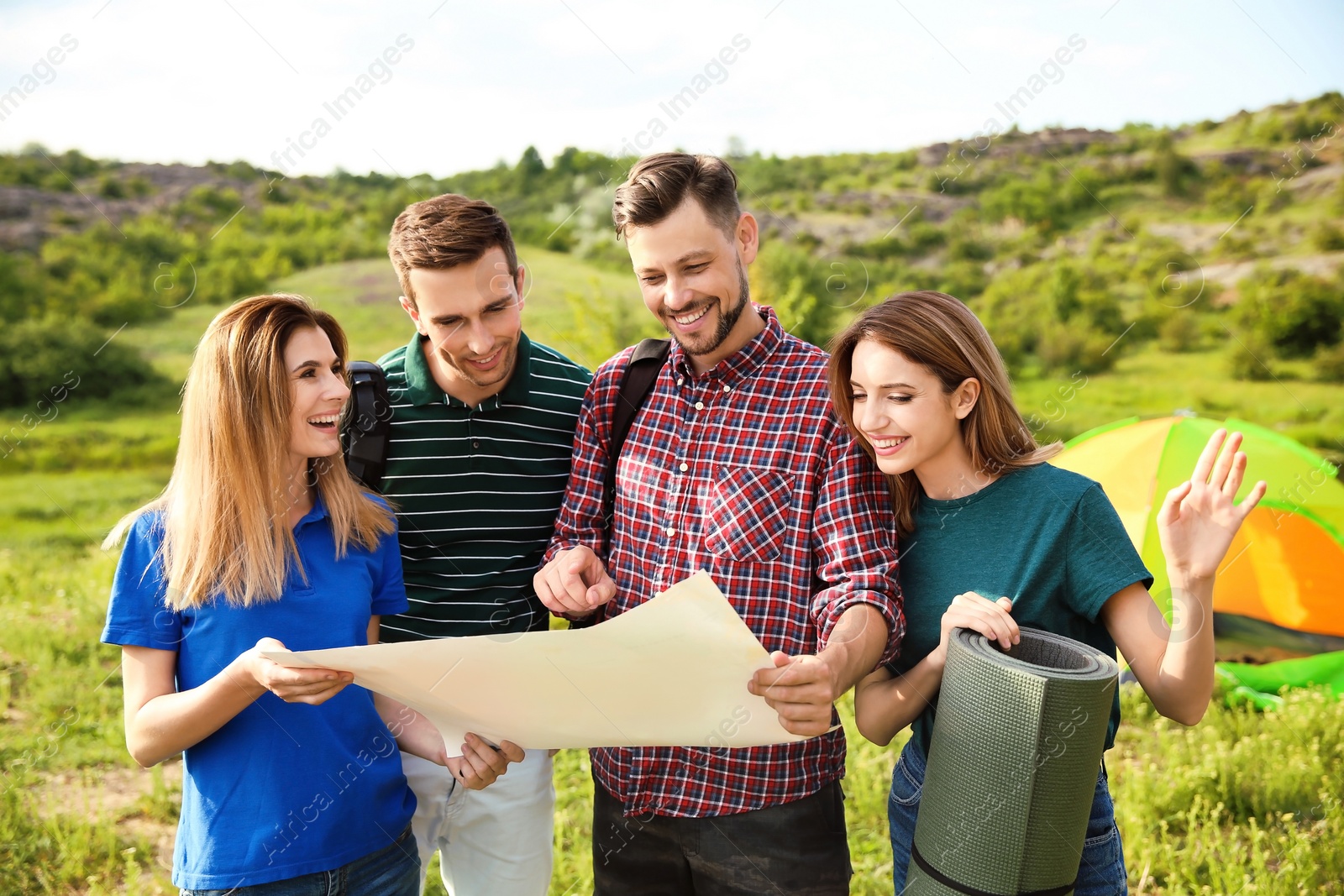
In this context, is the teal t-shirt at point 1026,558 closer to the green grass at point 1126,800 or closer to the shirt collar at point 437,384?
the shirt collar at point 437,384

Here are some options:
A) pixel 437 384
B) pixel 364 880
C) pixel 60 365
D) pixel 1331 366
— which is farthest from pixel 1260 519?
pixel 60 365

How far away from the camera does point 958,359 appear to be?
76.3 inches

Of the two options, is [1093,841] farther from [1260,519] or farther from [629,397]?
[1260,519]

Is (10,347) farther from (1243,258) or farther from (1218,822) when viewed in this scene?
(1243,258)

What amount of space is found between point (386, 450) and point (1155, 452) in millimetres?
4308

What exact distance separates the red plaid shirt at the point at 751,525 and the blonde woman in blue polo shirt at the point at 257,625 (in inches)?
18.7

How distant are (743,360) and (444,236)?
831mm

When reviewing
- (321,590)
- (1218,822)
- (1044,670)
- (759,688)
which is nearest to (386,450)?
(321,590)

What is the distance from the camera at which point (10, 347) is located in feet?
49.2

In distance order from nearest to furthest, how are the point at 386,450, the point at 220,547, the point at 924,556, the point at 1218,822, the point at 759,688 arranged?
the point at 759,688
the point at 220,547
the point at 924,556
the point at 386,450
the point at 1218,822

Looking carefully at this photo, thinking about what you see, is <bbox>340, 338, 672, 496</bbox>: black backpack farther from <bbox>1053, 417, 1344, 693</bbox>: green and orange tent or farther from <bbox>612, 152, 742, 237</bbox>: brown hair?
<bbox>1053, 417, 1344, 693</bbox>: green and orange tent

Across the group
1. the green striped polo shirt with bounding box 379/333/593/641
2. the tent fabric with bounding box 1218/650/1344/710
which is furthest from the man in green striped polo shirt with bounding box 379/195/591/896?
the tent fabric with bounding box 1218/650/1344/710

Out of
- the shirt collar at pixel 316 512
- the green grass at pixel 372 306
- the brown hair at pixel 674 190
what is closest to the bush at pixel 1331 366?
the green grass at pixel 372 306

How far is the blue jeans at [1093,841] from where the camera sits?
→ 1863 mm
